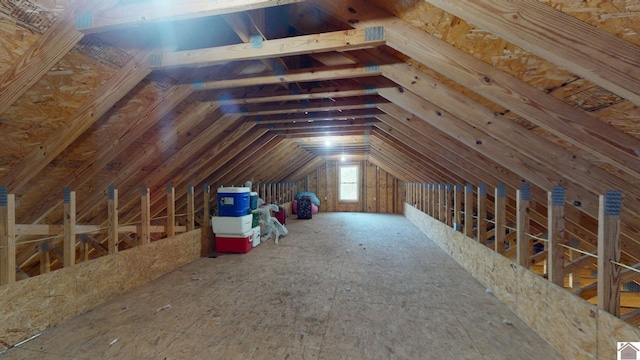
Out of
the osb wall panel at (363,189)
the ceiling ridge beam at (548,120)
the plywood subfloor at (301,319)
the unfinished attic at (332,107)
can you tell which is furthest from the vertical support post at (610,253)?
the osb wall panel at (363,189)

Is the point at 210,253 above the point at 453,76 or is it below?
below

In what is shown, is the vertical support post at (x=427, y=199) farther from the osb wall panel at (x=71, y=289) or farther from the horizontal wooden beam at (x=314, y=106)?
the osb wall panel at (x=71, y=289)

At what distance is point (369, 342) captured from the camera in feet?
6.23

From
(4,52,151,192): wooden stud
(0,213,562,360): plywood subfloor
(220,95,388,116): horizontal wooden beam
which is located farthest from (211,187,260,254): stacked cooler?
(4,52,151,192): wooden stud

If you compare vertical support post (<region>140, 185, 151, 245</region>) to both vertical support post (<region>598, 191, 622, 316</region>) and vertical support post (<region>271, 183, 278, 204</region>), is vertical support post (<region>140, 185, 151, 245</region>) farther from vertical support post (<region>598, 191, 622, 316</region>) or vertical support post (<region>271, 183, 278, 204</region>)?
vertical support post (<region>271, 183, 278, 204</region>)

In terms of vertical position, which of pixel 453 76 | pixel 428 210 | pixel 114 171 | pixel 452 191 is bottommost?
pixel 428 210

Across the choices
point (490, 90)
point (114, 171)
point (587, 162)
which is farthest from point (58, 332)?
point (587, 162)

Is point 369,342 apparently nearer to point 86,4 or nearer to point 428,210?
point 86,4

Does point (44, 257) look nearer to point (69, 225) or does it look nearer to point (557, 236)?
point (69, 225)

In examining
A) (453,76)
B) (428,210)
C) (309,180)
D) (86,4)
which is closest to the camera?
(86,4)

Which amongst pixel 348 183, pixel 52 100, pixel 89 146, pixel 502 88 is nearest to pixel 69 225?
Result: pixel 89 146

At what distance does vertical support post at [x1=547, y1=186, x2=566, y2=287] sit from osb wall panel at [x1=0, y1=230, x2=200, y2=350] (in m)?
4.16

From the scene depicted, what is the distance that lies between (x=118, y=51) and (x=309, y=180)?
8.86m

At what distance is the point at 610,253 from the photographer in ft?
5.01
